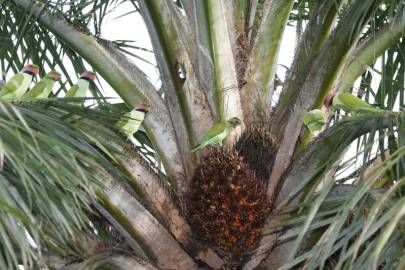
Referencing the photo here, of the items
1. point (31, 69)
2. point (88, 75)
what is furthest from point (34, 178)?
point (88, 75)

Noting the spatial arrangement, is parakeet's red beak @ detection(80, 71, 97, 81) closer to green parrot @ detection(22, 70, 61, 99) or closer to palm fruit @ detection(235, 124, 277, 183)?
green parrot @ detection(22, 70, 61, 99)

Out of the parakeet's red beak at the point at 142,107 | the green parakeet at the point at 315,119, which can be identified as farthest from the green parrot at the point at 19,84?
the green parakeet at the point at 315,119

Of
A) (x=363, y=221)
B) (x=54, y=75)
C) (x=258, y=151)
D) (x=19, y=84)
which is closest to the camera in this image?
(x=363, y=221)

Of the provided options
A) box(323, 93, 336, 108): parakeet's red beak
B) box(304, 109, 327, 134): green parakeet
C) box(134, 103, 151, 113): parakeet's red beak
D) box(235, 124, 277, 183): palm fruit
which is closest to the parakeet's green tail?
box(235, 124, 277, 183): palm fruit

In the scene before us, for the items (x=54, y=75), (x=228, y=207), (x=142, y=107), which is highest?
(x=54, y=75)

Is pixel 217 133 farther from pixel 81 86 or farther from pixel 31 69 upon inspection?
pixel 31 69

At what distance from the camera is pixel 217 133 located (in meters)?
4.25

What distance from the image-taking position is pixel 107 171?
404cm

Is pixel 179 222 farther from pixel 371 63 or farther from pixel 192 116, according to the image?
pixel 371 63

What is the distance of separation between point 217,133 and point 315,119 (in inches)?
20.0

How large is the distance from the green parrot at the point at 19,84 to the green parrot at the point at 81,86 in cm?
26

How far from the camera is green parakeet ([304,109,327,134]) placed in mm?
4277

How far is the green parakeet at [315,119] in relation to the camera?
4.28m

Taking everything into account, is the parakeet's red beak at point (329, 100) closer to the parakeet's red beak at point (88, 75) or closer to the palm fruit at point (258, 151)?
Result: the palm fruit at point (258, 151)
